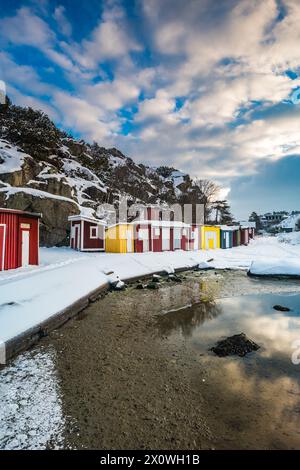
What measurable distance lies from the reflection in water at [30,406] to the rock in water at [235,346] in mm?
3142

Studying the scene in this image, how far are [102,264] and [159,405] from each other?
37.0 feet

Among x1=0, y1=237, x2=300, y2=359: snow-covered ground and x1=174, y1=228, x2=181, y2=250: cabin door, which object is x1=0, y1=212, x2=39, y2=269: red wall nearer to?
x1=0, y1=237, x2=300, y2=359: snow-covered ground

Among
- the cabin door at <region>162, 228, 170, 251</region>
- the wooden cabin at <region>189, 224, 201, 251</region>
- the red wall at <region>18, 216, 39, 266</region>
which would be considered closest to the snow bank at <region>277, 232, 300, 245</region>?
the wooden cabin at <region>189, 224, 201, 251</region>

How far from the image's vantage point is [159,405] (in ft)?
11.6

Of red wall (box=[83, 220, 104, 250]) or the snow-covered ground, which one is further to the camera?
red wall (box=[83, 220, 104, 250])

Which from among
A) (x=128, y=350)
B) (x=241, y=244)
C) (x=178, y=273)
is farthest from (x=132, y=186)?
(x=128, y=350)

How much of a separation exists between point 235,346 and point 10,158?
2615 cm

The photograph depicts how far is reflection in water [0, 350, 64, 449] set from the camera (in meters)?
2.85

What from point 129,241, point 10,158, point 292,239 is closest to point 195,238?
point 129,241

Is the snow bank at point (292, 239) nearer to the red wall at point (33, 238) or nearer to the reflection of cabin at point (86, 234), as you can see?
the reflection of cabin at point (86, 234)

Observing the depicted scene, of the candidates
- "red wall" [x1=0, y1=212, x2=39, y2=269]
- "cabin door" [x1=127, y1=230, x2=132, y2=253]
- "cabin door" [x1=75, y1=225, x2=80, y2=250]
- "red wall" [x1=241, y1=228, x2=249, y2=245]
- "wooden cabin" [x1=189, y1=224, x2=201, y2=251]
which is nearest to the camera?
"red wall" [x1=0, y1=212, x2=39, y2=269]

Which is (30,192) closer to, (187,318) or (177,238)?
(177,238)

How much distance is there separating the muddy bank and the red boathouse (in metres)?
6.15

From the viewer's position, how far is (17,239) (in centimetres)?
1259
